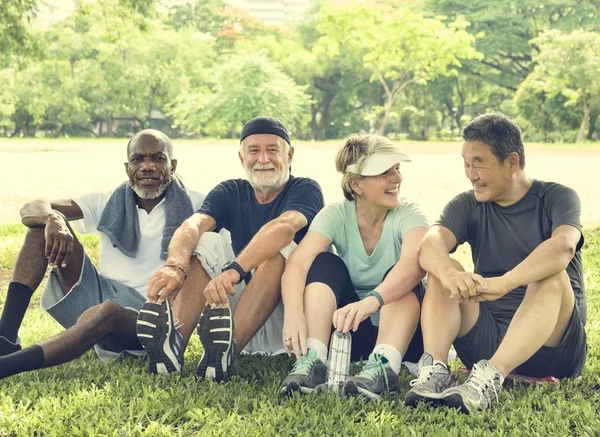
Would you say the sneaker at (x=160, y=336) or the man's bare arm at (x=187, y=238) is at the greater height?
the man's bare arm at (x=187, y=238)

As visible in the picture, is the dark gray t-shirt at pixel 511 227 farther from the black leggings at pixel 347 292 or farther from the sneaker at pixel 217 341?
the sneaker at pixel 217 341

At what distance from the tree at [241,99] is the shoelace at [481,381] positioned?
4557 cm

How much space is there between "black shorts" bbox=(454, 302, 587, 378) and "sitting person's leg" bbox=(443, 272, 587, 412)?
6cm

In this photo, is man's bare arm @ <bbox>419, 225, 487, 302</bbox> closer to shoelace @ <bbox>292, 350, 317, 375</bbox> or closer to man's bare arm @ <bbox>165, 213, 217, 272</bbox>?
shoelace @ <bbox>292, 350, 317, 375</bbox>

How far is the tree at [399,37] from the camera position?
4247cm

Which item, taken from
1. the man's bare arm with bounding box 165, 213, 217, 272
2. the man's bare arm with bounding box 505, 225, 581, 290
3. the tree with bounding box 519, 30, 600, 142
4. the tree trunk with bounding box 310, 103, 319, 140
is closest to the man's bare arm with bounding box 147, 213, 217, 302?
the man's bare arm with bounding box 165, 213, 217, 272

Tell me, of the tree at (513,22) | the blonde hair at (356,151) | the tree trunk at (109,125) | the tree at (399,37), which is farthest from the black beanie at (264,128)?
the tree trunk at (109,125)

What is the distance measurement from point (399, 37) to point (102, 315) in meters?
40.5

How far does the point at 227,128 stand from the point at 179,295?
155 ft

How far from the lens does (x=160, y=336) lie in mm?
3865

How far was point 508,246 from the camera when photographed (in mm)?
4031

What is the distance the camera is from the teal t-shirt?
13.9 feet

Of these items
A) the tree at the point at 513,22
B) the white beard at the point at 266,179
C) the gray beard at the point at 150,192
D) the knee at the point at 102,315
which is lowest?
the knee at the point at 102,315

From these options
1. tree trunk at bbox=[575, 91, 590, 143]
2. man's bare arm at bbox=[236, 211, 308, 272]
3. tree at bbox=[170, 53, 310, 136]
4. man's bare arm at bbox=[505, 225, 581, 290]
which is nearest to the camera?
man's bare arm at bbox=[505, 225, 581, 290]
